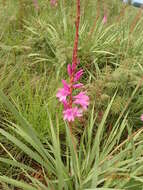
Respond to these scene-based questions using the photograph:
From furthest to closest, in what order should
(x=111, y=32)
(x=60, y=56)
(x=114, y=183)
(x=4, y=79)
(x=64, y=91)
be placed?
(x=111, y=32) < (x=60, y=56) < (x=4, y=79) < (x=114, y=183) < (x=64, y=91)

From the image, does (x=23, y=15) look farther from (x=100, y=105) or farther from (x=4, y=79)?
(x=100, y=105)

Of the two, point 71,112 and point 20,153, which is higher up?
point 71,112

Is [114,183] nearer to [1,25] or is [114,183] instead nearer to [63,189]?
[63,189]

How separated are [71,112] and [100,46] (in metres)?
2.07

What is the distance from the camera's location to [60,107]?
219 cm

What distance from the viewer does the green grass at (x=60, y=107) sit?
1.57 m

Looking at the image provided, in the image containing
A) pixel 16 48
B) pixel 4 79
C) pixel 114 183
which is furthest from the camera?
pixel 16 48

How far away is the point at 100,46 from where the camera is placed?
3.38m

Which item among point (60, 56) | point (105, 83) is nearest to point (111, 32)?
point (60, 56)

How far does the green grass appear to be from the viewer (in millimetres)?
1572

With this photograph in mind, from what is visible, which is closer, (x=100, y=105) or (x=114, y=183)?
(x=114, y=183)

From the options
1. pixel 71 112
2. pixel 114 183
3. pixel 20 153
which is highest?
pixel 71 112

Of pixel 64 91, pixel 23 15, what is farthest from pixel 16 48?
pixel 64 91

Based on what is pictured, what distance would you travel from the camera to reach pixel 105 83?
234cm
